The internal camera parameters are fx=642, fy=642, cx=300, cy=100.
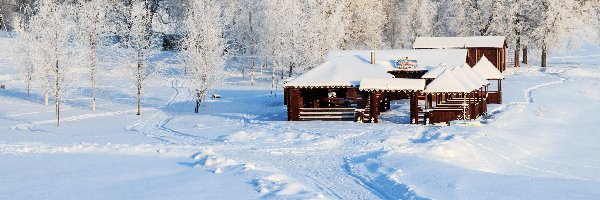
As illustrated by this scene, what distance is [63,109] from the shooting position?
1704 inches

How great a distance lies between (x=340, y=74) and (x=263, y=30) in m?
24.9

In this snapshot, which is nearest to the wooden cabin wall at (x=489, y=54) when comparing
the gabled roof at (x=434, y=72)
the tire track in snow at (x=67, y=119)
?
the gabled roof at (x=434, y=72)

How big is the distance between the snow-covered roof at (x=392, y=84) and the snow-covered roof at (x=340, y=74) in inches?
37.3

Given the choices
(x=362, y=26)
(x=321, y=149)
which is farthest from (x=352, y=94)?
(x=362, y=26)

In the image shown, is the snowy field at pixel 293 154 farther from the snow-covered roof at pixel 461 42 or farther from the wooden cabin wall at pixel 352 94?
the snow-covered roof at pixel 461 42

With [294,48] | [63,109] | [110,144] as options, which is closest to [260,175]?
[110,144]

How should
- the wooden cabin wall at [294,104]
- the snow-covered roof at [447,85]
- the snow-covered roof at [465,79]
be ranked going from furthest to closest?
1. the wooden cabin wall at [294,104]
2. the snow-covered roof at [465,79]
3. the snow-covered roof at [447,85]

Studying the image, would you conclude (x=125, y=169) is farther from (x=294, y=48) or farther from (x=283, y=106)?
(x=294, y=48)

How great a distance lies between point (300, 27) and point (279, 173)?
3318cm

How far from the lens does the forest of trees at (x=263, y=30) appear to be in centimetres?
4088

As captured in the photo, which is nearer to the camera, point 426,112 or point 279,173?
point 279,173

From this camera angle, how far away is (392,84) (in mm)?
31703

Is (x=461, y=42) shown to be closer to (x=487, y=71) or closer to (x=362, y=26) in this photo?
(x=362, y=26)

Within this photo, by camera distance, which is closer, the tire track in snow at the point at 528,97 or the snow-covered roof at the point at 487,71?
the tire track in snow at the point at 528,97
